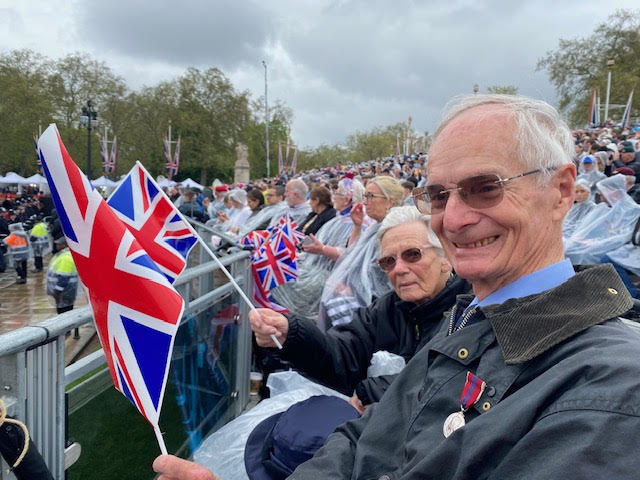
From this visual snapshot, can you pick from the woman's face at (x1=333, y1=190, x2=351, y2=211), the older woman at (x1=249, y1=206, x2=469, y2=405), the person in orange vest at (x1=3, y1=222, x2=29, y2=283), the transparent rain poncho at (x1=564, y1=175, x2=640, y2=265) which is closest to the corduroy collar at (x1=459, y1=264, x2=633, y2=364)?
the older woman at (x1=249, y1=206, x2=469, y2=405)

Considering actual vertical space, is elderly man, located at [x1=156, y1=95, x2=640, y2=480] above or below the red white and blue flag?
above

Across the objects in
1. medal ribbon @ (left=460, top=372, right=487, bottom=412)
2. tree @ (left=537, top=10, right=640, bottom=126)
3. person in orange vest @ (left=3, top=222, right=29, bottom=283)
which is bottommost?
person in orange vest @ (left=3, top=222, right=29, bottom=283)

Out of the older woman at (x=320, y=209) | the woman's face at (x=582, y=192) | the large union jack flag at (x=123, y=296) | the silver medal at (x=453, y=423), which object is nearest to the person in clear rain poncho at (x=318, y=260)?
the older woman at (x=320, y=209)

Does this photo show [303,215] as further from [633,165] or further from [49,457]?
[633,165]

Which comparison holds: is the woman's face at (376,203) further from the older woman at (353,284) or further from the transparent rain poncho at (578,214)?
the transparent rain poncho at (578,214)

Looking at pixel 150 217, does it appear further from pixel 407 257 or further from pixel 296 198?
pixel 296 198

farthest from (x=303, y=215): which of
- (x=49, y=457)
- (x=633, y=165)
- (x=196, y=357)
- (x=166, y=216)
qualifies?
(x=633, y=165)

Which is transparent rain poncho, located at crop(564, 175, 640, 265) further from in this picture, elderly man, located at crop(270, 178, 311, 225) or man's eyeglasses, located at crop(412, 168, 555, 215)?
man's eyeglasses, located at crop(412, 168, 555, 215)

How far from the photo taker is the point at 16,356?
1506mm

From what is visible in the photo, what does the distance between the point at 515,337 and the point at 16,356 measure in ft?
4.42

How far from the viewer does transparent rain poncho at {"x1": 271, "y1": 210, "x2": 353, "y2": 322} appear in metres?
4.17

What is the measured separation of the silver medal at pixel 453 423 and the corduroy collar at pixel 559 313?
156mm

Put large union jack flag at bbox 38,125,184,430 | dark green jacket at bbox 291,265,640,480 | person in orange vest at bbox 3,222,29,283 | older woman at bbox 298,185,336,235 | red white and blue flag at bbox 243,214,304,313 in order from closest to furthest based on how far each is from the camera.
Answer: dark green jacket at bbox 291,265,640,480
large union jack flag at bbox 38,125,184,430
red white and blue flag at bbox 243,214,304,313
older woman at bbox 298,185,336,235
person in orange vest at bbox 3,222,29,283

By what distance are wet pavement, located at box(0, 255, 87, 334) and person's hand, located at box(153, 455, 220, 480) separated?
7749 mm
